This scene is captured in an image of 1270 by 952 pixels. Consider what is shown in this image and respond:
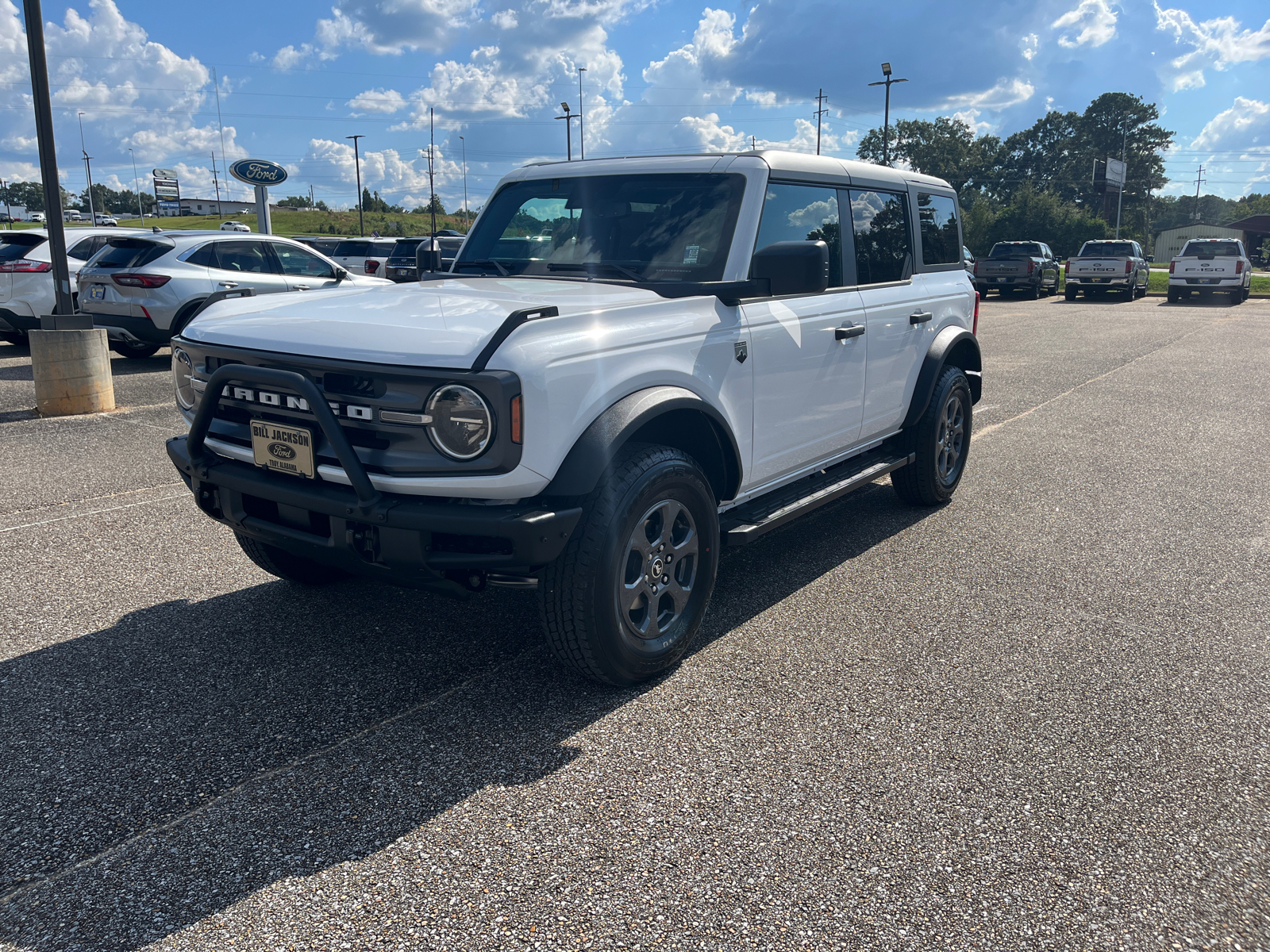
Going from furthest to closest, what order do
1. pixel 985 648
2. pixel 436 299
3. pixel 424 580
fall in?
1. pixel 985 648
2. pixel 436 299
3. pixel 424 580

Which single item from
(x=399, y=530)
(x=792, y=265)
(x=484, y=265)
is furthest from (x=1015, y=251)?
(x=399, y=530)

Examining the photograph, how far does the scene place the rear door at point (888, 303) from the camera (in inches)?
197

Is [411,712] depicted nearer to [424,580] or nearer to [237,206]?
[424,580]

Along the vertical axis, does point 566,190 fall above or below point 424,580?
above

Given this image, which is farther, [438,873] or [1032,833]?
[1032,833]

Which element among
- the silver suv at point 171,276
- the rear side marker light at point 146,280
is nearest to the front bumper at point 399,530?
the silver suv at point 171,276

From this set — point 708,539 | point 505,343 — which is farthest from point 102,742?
point 708,539

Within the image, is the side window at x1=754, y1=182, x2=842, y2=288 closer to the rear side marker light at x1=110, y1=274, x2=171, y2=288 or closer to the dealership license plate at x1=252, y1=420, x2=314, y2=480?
the dealership license plate at x1=252, y1=420, x2=314, y2=480

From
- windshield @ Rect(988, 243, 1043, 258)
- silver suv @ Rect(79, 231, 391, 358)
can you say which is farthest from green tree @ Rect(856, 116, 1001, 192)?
silver suv @ Rect(79, 231, 391, 358)

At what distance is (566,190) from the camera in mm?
4609

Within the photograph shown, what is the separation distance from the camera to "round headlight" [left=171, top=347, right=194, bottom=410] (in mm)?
3783

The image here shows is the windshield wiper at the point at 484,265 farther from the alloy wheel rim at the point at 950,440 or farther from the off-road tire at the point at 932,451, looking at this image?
the alloy wheel rim at the point at 950,440

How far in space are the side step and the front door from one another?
12 centimetres

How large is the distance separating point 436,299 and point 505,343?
782 millimetres
